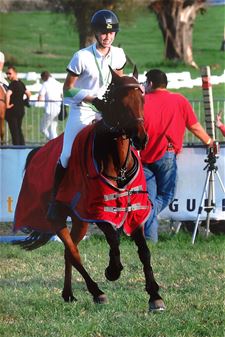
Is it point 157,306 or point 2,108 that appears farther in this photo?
point 2,108

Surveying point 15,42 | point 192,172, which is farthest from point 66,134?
point 15,42

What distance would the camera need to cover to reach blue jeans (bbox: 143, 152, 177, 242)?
10.2 meters

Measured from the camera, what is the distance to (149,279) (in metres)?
7.18

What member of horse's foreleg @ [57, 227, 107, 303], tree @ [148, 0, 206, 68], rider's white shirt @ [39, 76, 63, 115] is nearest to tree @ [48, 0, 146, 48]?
rider's white shirt @ [39, 76, 63, 115]

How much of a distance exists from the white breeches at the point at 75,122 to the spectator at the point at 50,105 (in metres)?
8.93

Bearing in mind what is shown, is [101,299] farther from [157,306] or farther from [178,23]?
[178,23]

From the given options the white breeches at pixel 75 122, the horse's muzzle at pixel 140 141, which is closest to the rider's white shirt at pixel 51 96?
the white breeches at pixel 75 122

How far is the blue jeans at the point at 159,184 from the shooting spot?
10195mm

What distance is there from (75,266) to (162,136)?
2.82m

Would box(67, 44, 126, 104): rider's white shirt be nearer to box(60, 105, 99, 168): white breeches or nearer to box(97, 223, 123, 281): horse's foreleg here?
box(60, 105, 99, 168): white breeches

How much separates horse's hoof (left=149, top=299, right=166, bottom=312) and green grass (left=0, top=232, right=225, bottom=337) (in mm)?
46

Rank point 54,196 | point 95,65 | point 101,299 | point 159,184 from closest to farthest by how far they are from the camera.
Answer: point 95,65
point 101,299
point 54,196
point 159,184

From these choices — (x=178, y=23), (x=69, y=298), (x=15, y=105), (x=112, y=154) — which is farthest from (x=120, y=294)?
(x=178, y=23)

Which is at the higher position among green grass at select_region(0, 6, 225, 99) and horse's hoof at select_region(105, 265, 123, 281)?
horse's hoof at select_region(105, 265, 123, 281)
